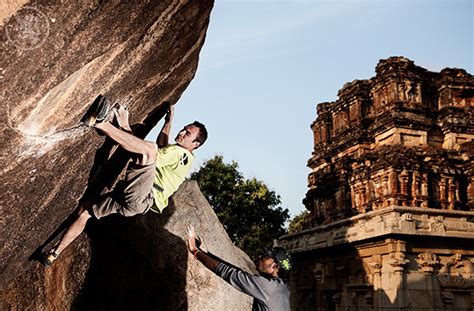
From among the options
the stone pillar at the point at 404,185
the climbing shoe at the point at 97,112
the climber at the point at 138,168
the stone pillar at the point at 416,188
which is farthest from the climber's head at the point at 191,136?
the stone pillar at the point at 416,188

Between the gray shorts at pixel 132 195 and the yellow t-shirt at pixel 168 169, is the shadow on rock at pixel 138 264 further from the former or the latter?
the yellow t-shirt at pixel 168 169

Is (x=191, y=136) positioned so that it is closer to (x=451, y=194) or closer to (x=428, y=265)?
(x=428, y=265)

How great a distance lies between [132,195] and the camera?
4047 mm

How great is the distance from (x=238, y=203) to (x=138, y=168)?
83.5 feet

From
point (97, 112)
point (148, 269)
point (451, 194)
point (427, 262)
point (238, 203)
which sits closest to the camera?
point (97, 112)

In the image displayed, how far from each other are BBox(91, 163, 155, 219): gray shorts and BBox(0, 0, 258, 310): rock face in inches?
15.2

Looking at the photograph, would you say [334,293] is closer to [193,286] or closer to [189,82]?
[193,286]

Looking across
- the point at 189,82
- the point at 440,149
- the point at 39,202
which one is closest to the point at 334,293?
the point at 440,149

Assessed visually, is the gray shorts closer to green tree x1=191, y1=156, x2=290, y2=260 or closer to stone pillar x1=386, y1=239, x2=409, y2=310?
stone pillar x1=386, y1=239, x2=409, y2=310

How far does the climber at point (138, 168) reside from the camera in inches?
149

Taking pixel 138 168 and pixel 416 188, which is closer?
pixel 138 168

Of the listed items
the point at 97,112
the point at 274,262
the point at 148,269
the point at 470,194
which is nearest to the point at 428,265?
the point at 470,194

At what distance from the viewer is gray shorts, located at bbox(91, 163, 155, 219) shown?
3.90 meters

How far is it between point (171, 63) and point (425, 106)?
723 inches
